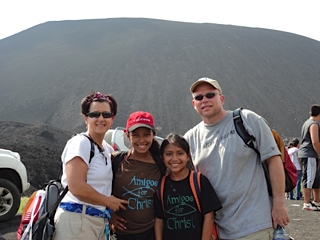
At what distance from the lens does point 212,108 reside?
337cm

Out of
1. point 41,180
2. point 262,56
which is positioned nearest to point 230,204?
point 41,180

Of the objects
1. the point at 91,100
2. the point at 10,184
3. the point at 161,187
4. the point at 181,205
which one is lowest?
the point at 181,205

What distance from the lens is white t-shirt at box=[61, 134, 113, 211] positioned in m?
3.12

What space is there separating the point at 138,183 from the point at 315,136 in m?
5.11

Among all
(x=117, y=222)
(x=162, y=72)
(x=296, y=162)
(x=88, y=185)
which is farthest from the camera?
(x=162, y=72)

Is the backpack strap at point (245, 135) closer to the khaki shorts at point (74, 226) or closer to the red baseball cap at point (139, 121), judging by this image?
the red baseball cap at point (139, 121)

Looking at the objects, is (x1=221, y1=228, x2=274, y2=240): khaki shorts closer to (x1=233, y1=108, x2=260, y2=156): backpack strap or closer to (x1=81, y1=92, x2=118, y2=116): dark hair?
(x1=233, y1=108, x2=260, y2=156): backpack strap

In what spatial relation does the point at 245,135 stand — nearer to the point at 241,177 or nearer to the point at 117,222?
the point at 241,177

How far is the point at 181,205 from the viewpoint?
3.30m

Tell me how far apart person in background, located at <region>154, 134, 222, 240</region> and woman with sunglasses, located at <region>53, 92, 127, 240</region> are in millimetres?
363

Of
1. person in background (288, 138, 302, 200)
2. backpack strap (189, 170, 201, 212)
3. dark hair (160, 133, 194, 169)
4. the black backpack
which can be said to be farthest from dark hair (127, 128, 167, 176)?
person in background (288, 138, 302, 200)

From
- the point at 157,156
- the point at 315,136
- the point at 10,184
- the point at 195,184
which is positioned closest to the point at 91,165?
the point at 157,156

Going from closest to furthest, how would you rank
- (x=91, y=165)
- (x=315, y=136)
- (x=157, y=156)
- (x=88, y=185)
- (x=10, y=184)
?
1. (x=88, y=185)
2. (x=91, y=165)
3. (x=157, y=156)
4. (x=315, y=136)
5. (x=10, y=184)

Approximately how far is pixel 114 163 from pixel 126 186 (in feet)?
0.78
